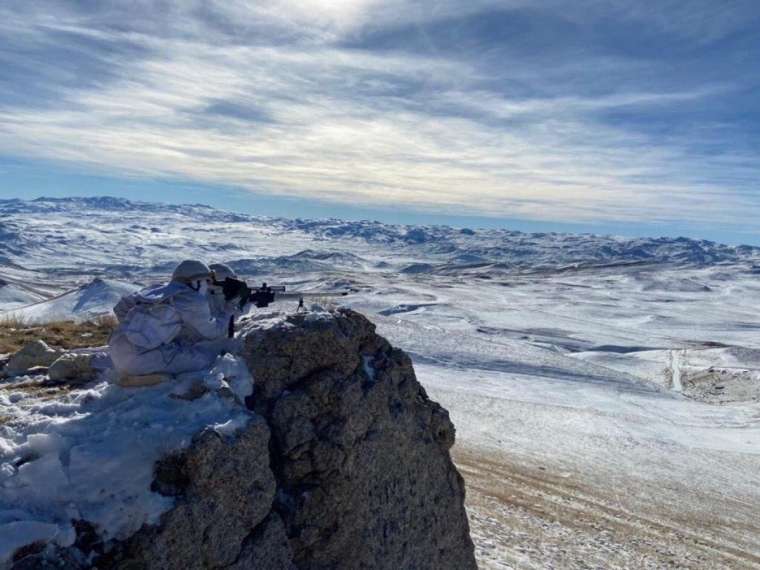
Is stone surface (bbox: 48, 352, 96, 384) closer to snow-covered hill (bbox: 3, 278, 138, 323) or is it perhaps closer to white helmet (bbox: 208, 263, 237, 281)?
white helmet (bbox: 208, 263, 237, 281)

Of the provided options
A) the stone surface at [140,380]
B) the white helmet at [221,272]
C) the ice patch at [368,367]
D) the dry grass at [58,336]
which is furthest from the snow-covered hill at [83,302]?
the stone surface at [140,380]

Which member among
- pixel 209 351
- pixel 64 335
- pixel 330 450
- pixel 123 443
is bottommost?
pixel 64 335

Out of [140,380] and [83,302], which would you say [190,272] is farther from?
[83,302]

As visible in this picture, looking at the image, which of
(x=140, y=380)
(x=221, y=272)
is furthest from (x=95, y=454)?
(x=221, y=272)

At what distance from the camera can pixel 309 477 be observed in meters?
8.00

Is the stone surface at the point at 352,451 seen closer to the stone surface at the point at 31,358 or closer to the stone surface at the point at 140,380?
the stone surface at the point at 140,380

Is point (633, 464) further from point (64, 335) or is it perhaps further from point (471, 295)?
point (471, 295)

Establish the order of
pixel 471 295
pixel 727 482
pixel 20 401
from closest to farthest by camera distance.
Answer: pixel 20 401 < pixel 727 482 < pixel 471 295

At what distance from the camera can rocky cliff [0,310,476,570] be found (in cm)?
618

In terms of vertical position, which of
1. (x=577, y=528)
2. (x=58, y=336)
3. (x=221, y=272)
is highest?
(x=221, y=272)

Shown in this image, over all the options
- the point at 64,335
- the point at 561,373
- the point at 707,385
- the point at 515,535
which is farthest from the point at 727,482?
the point at 707,385

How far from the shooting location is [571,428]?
90.8 ft

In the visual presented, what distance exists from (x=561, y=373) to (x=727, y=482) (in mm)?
18488

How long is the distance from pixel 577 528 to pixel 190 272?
41.0ft
